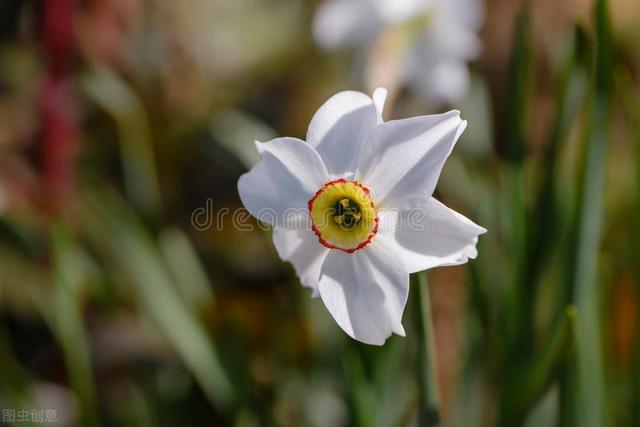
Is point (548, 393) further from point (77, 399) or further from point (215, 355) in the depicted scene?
point (77, 399)

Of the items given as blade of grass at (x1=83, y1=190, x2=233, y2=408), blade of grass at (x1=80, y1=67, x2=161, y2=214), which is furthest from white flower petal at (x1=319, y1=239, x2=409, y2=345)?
blade of grass at (x1=80, y1=67, x2=161, y2=214)

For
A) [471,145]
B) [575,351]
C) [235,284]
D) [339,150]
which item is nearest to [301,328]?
[235,284]

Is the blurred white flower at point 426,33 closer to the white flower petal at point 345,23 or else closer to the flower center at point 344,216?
the white flower petal at point 345,23

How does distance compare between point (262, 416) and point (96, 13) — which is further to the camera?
point (96, 13)

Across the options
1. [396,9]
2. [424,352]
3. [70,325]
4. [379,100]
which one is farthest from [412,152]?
[70,325]

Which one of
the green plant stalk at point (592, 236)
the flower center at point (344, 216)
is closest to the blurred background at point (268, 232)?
the green plant stalk at point (592, 236)

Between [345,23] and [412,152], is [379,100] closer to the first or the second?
[412,152]
